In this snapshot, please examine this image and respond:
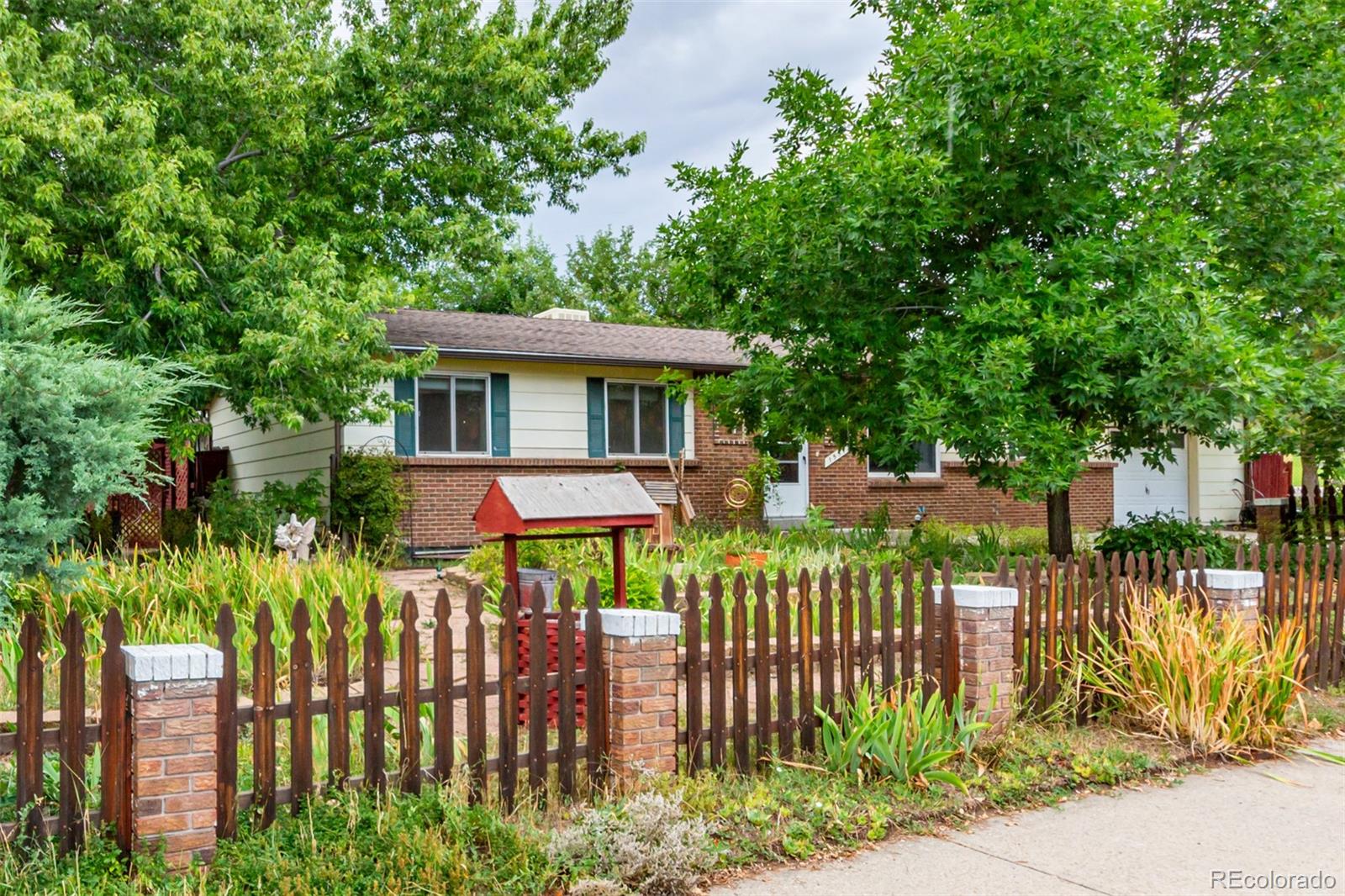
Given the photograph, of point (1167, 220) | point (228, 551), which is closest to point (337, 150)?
point (228, 551)

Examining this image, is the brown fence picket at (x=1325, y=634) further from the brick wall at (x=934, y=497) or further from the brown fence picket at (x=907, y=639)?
the brick wall at (x=934, y=497)

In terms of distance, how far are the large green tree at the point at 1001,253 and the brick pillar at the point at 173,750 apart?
22.3 ft

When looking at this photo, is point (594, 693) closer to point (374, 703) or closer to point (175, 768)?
point (374, 703)

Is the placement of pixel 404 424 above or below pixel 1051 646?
above

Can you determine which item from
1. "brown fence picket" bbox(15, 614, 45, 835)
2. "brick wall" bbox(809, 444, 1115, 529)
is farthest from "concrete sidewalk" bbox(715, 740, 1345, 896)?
"brick wall" bbox(809, 444, 1115, 529)

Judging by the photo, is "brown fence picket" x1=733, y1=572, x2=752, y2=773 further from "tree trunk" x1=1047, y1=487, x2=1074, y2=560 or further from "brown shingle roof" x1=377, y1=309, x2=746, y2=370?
"brown shingle roof" x1=377, y1=309, x2=746, y2=370

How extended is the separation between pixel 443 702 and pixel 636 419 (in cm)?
1330

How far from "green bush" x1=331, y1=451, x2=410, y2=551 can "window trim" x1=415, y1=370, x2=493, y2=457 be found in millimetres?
891


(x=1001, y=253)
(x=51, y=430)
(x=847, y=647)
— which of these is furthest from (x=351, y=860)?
(x=1001, y=253)

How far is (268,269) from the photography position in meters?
12.8

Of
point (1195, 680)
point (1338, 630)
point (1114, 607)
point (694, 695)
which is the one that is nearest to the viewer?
point (694, 695)

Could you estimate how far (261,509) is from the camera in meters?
14.6

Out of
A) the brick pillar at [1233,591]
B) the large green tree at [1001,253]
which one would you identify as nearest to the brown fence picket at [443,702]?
the brick pillar at [1233,591]

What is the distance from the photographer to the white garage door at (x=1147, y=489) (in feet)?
75.6
